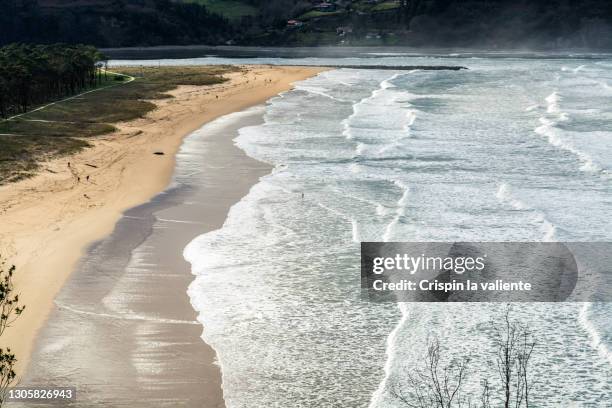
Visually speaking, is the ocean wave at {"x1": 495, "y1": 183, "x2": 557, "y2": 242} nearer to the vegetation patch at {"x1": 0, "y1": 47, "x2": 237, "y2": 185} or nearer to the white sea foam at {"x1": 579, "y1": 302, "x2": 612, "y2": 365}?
the white sea foam at {"x1": 579, "y1": 302, "x2": 612, "y2": 365}

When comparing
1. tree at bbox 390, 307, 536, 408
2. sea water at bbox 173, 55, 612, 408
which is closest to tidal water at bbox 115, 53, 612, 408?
sea water at bbox 173, 55, 612, 408

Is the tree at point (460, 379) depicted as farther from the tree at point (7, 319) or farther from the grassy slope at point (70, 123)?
the grassy slope at point (70, 123)

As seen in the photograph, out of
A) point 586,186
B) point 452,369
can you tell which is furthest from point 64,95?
point 452,369

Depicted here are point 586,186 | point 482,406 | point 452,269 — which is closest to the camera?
point 482,406

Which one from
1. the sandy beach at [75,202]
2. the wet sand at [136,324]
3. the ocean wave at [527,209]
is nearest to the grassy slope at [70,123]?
the sandy beach at [75,202]

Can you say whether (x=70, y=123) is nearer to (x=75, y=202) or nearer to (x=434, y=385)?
(x=75, y=202)

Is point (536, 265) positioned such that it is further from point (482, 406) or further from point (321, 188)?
point (321, 188)
